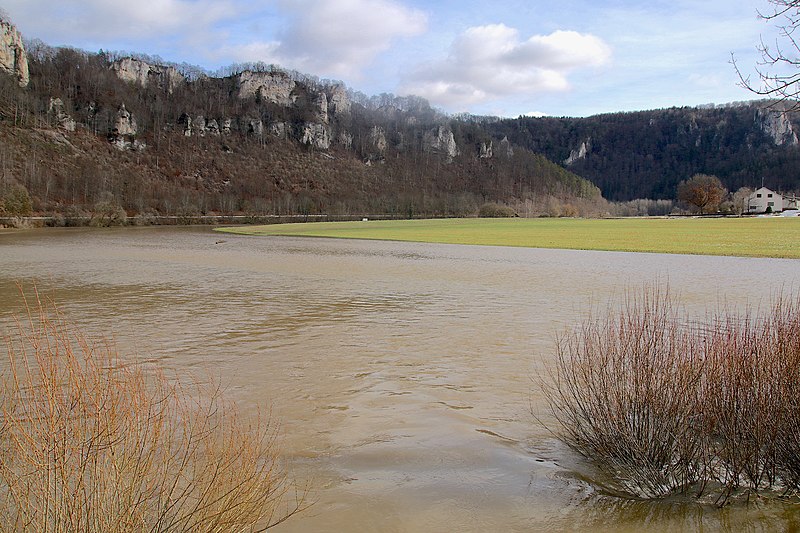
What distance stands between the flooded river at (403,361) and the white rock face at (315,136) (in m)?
153

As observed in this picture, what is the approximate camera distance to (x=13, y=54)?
143 metres

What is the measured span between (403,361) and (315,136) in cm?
17368

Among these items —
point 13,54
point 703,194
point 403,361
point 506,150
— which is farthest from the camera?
point 506,150

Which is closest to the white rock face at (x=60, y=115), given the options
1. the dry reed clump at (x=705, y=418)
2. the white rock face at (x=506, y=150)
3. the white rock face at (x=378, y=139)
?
the white rock face at (x=378, y=139)

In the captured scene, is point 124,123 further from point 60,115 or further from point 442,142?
point 442,142

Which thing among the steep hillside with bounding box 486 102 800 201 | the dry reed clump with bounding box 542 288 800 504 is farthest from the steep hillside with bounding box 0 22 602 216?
the dry reed clump with bounding box 542 288 800 504

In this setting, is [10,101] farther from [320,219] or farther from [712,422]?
[712,422]

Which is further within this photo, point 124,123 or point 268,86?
point 268,86

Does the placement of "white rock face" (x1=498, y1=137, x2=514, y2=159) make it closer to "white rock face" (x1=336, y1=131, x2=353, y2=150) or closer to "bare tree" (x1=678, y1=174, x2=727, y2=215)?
"white rock face" (x1=336, y1=131, x2=353, y2=150)

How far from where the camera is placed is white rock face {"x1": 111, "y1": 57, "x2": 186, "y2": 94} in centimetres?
17475

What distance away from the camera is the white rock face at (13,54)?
13823cm

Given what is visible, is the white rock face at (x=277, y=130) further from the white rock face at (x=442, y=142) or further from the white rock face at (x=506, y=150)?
the white rock face at (x=506, y=150)

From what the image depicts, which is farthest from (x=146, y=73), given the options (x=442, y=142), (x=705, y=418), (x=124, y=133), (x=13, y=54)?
(x=705, y=418)

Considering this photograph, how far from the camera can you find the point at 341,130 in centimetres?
18662
